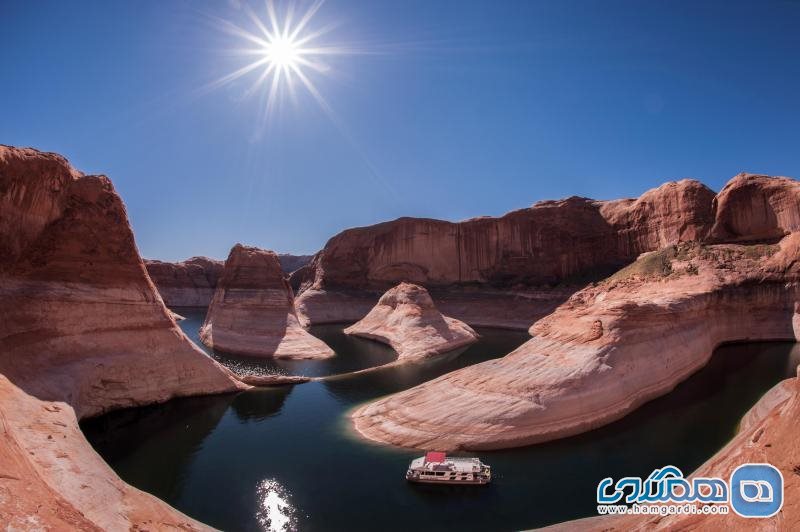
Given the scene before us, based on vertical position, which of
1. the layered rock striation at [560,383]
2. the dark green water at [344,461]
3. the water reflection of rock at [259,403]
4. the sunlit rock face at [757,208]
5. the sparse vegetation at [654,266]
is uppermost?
the sunlit rock face at [757,208]

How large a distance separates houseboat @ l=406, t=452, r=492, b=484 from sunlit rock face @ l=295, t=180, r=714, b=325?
1828 inches

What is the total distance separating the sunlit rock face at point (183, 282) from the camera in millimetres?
87312

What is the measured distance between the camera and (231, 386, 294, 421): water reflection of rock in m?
21.1

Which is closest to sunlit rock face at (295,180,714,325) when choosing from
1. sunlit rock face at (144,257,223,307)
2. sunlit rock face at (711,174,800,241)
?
sunlit rock face at (711,174,800,241)

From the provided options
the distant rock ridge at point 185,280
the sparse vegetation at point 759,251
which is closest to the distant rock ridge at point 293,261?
the distant rock ridge at point 185,280

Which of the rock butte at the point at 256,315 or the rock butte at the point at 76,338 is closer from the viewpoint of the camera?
the rock butte at the point at 76,338

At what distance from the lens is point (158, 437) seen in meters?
17.8

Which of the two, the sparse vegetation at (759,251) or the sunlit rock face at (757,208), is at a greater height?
the sunlit rock face at (757,208)

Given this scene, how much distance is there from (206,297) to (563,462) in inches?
3690

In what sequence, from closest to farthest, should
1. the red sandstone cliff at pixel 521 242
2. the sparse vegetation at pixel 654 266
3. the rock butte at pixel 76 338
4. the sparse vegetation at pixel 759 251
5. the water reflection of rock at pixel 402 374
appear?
1. the rock butte at pixel 76 338
2. the water reflection of rock at pixel 402 374
3. the sparse vegetation at pixel 759 251
4. the sparse vegetation at pixel 654 266
5. the red sandstone cliff at pixel 521 242

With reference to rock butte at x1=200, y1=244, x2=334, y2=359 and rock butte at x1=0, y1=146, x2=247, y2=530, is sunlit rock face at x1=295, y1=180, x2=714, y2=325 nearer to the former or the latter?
rock butte at x1=200, y1=244, x2=334, y2=359

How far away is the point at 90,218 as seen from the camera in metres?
20.1

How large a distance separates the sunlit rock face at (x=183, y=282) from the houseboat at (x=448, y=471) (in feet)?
269

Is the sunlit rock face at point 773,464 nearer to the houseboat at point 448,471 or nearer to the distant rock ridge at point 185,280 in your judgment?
the houseboat at point 448,471
